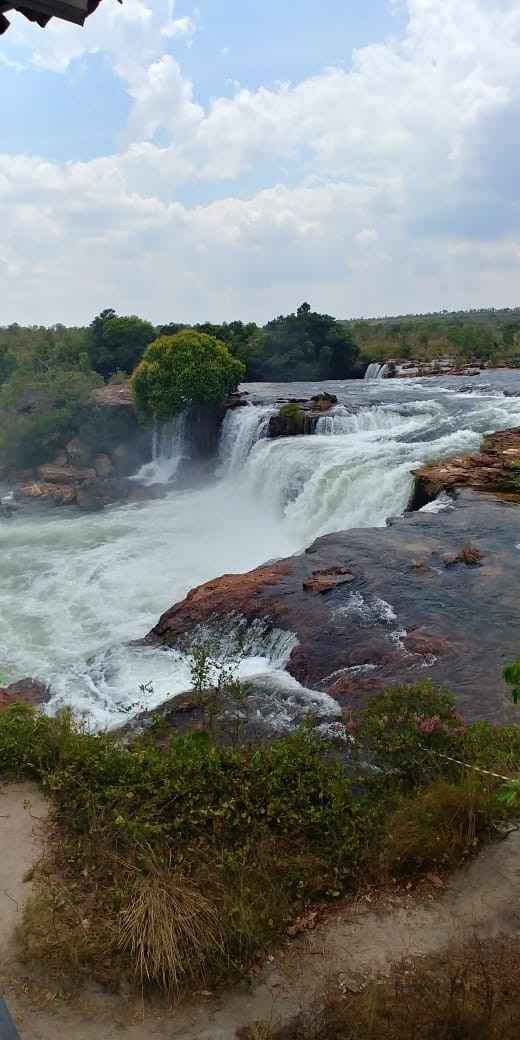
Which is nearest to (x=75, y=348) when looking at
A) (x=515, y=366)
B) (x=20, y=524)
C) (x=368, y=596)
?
(x=20, y=524)

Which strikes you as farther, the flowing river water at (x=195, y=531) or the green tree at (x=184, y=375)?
the green tree at (x=184, y=375)

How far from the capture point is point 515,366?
3038cm

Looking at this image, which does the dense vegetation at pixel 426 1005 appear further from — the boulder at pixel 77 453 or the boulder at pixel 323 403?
the boulder at pixel 77 453

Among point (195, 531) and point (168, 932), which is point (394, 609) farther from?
point (195, 531)

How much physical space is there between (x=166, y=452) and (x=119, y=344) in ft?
33.4

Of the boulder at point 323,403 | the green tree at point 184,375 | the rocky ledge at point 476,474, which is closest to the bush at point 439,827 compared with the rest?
the rocky ledge at point 476,474

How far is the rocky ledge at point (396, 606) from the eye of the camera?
759 cm

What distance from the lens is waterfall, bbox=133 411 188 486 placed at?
79.0 feet

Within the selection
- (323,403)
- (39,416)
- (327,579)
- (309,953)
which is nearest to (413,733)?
(309,953)

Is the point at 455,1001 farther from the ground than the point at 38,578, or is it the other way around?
the point at 455,1001

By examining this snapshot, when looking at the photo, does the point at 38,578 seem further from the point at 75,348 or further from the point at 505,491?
the point at 75,348

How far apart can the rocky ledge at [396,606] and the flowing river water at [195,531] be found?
534 millimetres

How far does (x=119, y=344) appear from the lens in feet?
108

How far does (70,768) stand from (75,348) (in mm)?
30892
